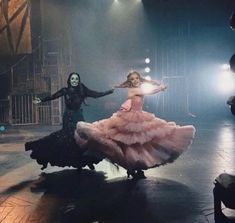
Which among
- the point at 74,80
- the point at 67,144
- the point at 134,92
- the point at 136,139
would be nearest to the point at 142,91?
the point at 134,92

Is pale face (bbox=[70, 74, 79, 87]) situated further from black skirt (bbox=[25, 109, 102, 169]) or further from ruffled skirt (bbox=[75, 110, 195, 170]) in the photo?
ruffled skirt (bbox=[75, 110, 195, 170])

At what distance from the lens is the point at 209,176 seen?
278 inches

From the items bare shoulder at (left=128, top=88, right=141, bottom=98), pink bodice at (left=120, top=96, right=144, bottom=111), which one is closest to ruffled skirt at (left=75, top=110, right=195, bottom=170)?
pink bodice at (left=120, top=96, right=144, bottom=111)

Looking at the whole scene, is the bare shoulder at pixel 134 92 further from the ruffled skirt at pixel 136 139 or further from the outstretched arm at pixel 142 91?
the ruffled skirt at pixel 136 139

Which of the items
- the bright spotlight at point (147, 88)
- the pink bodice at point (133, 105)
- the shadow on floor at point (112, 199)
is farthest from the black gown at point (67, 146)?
the bright spotlight at point (147, 88)

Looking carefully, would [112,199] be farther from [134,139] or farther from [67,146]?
[67,146]

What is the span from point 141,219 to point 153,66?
1942 cm

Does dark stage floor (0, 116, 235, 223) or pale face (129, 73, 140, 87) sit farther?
pale face (129, 73, 140, 87)

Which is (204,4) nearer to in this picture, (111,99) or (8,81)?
(111,99)

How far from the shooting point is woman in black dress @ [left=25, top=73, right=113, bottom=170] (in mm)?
7102

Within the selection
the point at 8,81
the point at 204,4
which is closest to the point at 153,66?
the point at 204,4

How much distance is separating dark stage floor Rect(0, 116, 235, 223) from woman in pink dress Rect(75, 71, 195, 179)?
1.67 feet

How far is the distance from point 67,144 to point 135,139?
5.13ft

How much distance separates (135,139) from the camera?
636cm
